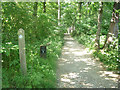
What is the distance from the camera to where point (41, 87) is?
146 inches

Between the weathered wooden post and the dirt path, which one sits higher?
the weathered wooden post

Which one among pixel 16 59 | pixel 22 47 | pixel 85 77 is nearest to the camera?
pixel 22 47

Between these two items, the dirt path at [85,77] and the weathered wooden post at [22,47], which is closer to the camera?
the weathered wooden post at [22,47]

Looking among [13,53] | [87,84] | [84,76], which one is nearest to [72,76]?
[84,76]

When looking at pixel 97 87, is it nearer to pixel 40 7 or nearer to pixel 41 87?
pixel 41 87

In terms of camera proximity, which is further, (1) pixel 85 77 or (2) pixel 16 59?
(1) pixel 85 77

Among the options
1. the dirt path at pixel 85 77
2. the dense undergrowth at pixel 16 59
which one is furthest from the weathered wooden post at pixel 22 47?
the dirt path at pixel 85 77

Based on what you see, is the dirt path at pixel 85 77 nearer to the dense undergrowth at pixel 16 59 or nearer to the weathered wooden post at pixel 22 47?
the dense undergrowth at pixel 16 59

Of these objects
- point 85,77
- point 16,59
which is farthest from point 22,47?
point 85,77

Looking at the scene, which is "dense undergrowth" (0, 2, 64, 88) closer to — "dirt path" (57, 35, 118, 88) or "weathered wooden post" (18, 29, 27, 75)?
"weathered wooden post" (18, 29, 27, 75)

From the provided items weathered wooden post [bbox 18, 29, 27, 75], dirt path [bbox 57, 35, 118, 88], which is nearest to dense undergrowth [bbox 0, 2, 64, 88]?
weathered wooden post [bbox 18, 29, 27, 75]

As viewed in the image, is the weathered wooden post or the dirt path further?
the dirt path

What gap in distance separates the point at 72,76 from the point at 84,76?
22.1 inches

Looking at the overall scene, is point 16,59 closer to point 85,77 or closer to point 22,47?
point 22,47
